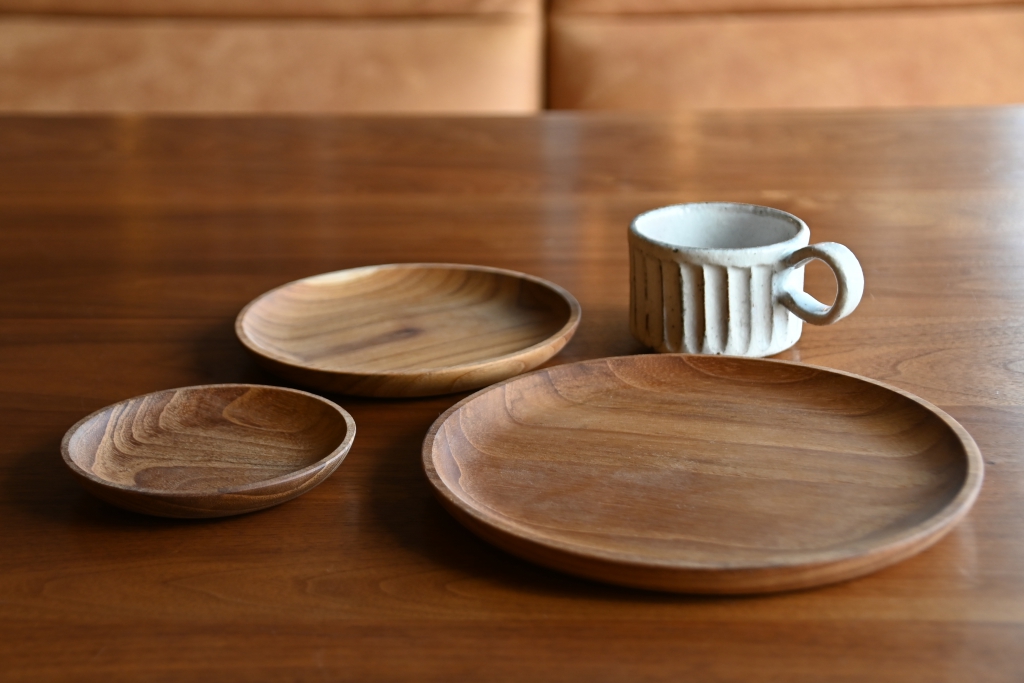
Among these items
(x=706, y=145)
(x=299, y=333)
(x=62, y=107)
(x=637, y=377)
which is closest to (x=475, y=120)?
(x=706, y=145)

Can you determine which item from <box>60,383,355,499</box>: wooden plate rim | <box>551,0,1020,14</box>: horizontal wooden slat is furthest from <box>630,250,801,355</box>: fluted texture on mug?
<box>551,0,1020,14</box>: horizontal wooden slat

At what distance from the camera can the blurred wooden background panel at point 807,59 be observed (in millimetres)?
1747

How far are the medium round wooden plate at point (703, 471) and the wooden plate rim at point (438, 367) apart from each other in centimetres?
3

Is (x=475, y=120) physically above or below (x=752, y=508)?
above

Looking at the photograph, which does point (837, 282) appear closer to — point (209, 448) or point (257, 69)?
point (209, 448)

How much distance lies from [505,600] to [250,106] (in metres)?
1.62

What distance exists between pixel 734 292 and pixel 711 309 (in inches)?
0.6

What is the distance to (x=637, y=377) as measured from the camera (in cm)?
51

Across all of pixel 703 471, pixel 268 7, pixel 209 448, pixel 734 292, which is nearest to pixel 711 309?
pixel 734 292

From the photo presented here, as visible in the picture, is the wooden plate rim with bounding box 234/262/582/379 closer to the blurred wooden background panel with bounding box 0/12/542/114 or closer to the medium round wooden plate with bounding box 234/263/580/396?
the medium round wooden plate with bounding box 234/263/580/396

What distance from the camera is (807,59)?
5.79 ft

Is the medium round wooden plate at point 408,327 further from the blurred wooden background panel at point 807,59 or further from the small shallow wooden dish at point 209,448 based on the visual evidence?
the blurred wooden background panel at point 807,59

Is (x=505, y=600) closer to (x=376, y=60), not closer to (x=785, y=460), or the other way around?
(x=785, y=460)

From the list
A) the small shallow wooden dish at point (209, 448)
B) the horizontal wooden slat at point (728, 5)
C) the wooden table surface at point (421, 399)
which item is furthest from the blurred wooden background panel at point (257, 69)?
Result: the small shallow wooden dish at point (209, 448)
